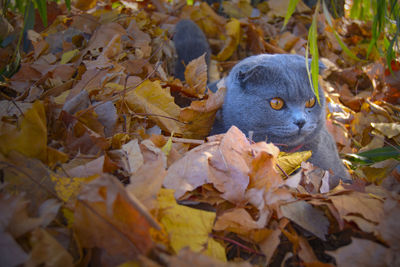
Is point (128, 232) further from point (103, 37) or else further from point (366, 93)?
point (366, 93)

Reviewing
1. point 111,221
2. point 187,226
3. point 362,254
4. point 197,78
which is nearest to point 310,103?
point 197,78

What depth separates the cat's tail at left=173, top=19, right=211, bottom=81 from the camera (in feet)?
7.01

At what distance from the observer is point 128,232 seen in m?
0.68

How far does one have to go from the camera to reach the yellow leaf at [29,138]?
83cm

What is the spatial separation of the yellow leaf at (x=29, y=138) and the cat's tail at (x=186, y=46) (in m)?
1.34

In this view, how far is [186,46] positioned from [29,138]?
4.94 feet

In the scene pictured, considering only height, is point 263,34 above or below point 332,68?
above

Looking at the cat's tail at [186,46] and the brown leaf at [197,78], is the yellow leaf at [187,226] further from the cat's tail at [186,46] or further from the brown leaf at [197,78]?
the cat's tail at [186,46]

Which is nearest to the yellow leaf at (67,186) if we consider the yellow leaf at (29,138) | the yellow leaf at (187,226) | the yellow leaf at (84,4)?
the yellow leaf at (29,138)

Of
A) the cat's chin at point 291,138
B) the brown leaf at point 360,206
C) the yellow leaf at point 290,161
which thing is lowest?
the cat's chin at point 291,138

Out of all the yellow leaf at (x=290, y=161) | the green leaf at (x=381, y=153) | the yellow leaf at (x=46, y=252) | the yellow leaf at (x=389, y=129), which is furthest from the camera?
the yellow leaf at (x=389, y=129)

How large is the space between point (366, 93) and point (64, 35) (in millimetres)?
2279

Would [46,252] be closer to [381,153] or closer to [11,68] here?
[11,68]

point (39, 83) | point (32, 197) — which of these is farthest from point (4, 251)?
point (39, 83)
